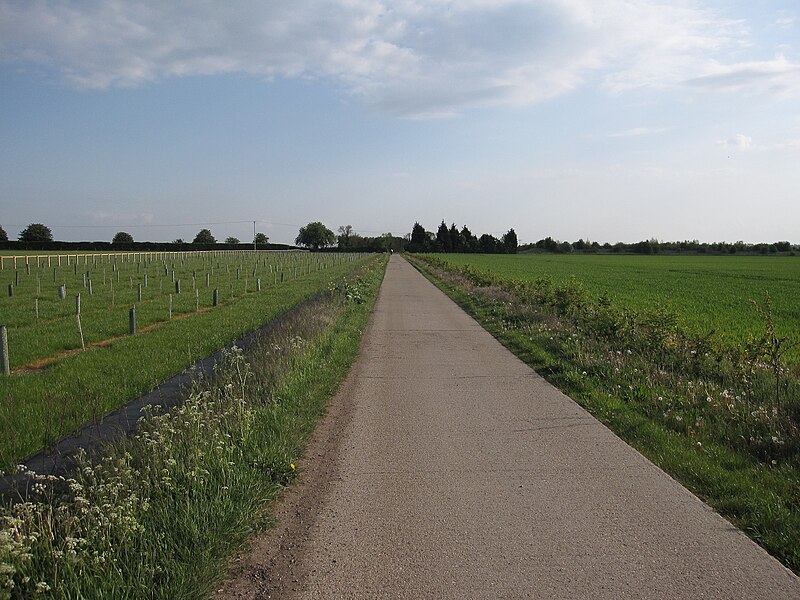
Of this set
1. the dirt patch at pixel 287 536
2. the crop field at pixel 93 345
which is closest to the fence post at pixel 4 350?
the crop field at pixel 93 345

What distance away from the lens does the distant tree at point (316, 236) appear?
17812 centimetres

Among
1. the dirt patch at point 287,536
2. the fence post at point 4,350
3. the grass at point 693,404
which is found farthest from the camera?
the fence post at point 4,350

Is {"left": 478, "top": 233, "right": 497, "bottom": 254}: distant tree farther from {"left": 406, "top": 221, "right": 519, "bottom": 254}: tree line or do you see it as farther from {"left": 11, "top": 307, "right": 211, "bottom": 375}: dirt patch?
{"left": 11, "top": 307, "right": 211, "bottom": 375}: dirt patch

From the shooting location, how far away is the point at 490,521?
4117mm

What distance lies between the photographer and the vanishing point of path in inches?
132

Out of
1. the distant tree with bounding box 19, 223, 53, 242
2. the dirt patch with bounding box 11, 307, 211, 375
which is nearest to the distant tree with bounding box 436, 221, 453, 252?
the distant tree with bounding box 19, 223, 53, 242

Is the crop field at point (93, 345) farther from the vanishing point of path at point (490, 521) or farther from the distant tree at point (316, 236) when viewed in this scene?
the distant tree at point (316, 236)

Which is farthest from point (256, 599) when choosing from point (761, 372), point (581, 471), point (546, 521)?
point (761, 372)

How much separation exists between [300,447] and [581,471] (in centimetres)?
265

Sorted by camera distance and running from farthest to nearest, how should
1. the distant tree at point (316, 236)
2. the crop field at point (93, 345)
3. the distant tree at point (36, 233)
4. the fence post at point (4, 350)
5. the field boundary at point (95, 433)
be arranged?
the distant tree at point (316, 236)
the distant tree at point (36, 233)
the fence post at point (4, 350)
the crop field at point (93, 345)
the field boundary at point (95, 433)

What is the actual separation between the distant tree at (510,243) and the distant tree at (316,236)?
183 ft

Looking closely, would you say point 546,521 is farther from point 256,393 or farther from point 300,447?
point 256,393

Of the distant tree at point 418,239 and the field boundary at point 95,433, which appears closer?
the field boundary at point 95,433

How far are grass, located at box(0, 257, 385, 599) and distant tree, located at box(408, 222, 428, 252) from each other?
506ft
